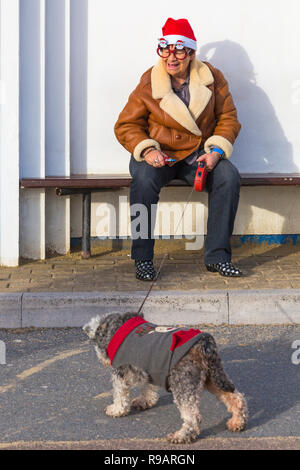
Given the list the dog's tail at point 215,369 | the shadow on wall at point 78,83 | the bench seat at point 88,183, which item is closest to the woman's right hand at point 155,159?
the bench seat at point 88,183

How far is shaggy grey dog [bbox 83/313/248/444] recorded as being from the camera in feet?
13.4

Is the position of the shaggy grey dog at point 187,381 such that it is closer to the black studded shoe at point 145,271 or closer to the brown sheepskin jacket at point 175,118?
the black studded shoe at point 145,271

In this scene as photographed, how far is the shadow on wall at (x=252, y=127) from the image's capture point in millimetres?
7879

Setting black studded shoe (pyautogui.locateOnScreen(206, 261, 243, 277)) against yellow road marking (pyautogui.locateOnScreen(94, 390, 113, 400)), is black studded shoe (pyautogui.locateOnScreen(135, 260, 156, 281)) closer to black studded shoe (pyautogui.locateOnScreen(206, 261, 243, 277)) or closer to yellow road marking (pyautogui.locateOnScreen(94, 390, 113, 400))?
black studded shoe (pyautogui.locateOnScreen(206, 261, 243, 277))

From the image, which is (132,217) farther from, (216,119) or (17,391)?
(17,391)

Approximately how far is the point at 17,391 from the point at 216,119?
10.8ft

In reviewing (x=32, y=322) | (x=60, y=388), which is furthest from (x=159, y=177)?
(x=60, y=388)

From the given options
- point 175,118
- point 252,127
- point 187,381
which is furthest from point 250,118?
point 187,381

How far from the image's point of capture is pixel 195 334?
420cm

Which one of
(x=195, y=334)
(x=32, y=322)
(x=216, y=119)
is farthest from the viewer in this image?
(x=216, y=119)

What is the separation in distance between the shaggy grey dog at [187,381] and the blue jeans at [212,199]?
2.39 m

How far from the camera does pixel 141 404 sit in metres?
4.54

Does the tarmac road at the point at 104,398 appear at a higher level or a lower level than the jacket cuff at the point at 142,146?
lower

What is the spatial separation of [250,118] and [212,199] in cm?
141
